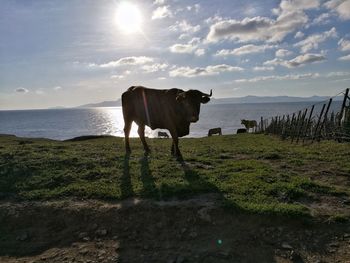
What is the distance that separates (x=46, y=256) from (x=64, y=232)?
822mm

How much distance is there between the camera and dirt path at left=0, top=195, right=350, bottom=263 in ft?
19.8

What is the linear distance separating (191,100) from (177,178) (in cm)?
322

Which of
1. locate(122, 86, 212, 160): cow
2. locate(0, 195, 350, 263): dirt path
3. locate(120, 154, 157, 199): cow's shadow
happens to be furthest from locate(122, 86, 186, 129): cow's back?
locate(0, 195, 350, 263): dirt path

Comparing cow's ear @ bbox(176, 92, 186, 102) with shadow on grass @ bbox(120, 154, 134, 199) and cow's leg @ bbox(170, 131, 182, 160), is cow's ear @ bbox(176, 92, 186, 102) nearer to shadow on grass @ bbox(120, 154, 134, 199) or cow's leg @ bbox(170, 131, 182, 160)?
cow's leg @ bbox(170, 131, 182, 160)

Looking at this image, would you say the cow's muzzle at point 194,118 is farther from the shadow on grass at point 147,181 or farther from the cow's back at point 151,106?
the shadow on grass at point 147,181

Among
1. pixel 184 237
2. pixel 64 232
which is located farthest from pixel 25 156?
pixel 184 237

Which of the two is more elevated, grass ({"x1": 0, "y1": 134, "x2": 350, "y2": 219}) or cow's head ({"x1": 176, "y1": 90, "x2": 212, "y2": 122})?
cow's head ({"x1": 176, "y1": 90, "x2": 212, "y2": 122})

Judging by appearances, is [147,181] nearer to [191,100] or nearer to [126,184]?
[126,184]

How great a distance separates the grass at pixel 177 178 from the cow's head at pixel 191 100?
5.65 feet

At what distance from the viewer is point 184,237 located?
260 inches

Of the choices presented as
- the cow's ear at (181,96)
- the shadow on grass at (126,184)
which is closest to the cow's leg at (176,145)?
the cow's ear at (181,96)

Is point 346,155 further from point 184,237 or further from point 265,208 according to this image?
point 184,237

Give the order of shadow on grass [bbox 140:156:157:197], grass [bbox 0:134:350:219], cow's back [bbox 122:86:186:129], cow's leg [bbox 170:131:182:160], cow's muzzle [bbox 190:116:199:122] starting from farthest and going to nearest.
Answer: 1. cow's back [bbox 122:86:186:129]
2. cow's leg [bbox 170:131:182:160]
3. cow's muzzle [bbox 190:116:199:122]
4. shadow on grass [bbox 140:156:157:197]
5. grass [bbox 0:134:350:219]

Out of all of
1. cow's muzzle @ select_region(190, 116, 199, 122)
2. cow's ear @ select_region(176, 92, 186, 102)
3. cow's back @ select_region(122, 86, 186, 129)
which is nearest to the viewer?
cow's muzzle @ select_region(190, 116, 199, 122)
